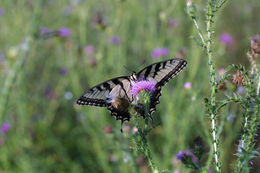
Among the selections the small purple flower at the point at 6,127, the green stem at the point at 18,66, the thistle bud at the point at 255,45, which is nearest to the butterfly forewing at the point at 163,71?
the thistle bud at the point at 255,45

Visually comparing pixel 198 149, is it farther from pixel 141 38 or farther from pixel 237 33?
pixel 237 33

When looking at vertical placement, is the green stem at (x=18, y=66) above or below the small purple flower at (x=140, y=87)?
above

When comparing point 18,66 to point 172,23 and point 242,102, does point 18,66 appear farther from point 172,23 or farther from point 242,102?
point 172,23

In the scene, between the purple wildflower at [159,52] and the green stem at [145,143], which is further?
the purple wildflower at [159,52]

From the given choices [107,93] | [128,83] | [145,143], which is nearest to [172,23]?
[128,83]

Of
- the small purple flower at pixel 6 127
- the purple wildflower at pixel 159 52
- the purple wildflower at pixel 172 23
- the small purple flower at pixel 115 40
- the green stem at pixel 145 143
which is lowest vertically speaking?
the green stem at pixel 145 143

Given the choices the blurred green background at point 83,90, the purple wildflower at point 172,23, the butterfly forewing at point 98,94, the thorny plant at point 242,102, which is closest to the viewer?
the thorny plant at point 242,102

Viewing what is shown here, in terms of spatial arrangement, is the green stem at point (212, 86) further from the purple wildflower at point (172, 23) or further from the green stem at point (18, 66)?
the purple wildflower at point (172, 23)

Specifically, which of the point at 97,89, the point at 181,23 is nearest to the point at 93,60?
the point at 97,89

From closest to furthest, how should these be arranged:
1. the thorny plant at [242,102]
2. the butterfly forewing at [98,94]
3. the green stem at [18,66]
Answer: the thorny plant at [242,102] < the butterfly forewing at [98,94] < the green stem at [18,66]

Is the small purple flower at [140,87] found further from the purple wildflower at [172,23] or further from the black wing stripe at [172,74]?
the purple wildflower at [172,23]

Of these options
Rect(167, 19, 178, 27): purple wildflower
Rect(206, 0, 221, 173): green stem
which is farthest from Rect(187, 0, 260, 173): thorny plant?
Rect(167, 19, 178, 27): purple wildflower
